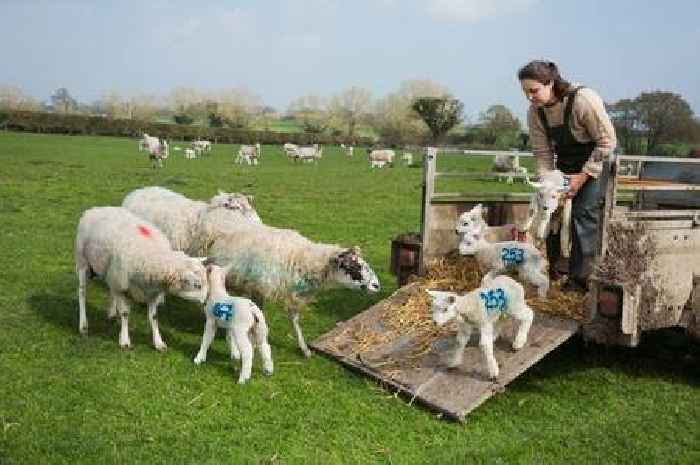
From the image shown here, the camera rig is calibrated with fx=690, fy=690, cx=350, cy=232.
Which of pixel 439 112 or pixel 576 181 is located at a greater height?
pixel 439 112

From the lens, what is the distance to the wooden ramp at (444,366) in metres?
6.00

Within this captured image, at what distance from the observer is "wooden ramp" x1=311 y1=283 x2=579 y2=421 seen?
5996 mm

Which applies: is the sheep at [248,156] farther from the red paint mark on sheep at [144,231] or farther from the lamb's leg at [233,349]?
the lamb's leg at [233,349]

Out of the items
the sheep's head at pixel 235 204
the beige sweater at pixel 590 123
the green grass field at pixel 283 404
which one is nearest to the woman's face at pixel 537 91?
the beige sweater at pixel 590 123

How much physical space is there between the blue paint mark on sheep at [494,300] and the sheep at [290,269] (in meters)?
1.49

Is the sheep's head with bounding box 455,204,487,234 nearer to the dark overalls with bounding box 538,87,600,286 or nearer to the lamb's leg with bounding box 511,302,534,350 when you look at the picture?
the dark overalls with bounding box 538,87,600,286

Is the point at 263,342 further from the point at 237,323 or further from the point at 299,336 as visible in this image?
Answer: the point at 299,336

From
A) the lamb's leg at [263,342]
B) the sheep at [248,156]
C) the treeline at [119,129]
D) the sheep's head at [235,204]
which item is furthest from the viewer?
the treeline at [119,129]

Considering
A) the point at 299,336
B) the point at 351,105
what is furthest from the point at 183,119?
the point at 299,336

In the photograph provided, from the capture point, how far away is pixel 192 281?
7.08 m

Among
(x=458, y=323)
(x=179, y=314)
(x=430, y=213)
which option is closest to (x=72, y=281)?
(x=179, y=314)

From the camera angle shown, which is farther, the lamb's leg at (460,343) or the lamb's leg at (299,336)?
the lamb's leg at (299,336)

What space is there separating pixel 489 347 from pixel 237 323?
2.43 metres

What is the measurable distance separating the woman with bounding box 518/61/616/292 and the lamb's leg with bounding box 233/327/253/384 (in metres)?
3.35
